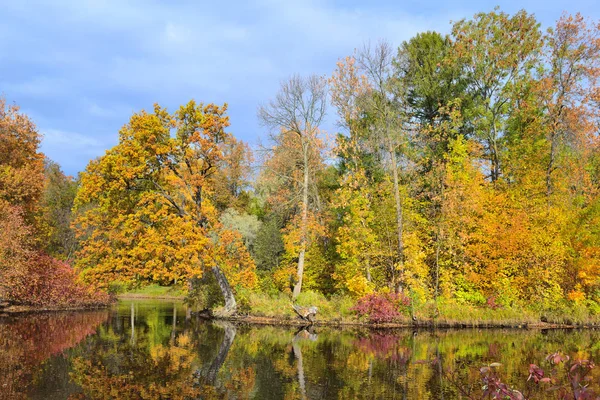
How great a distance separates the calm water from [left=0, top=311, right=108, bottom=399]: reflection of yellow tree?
1.9 inches

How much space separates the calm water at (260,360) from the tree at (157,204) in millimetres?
3204

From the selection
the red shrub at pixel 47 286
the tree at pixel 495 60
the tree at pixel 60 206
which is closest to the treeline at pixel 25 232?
the red shrub at pixel 47 286

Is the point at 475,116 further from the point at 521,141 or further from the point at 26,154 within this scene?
the point at 26,154

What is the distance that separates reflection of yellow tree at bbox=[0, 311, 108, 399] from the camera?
13.3 meters

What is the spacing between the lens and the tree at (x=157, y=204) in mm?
23344

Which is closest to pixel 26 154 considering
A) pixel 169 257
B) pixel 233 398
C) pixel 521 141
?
pixel 169 257

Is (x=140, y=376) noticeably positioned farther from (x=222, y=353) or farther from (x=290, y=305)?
(x=290, y=305)

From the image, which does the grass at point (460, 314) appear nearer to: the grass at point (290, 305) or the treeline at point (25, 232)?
the grass at point (290, 305)

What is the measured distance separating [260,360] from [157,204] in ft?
46.0

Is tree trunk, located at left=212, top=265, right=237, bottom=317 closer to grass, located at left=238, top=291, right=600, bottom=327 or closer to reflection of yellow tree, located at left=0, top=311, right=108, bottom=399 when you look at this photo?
grass, located at left=238, top=291, right=600, bottom=327

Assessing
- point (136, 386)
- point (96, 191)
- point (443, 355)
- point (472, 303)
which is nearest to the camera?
point (136, 386)

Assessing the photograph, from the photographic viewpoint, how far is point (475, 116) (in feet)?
112

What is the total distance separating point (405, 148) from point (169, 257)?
16771mm

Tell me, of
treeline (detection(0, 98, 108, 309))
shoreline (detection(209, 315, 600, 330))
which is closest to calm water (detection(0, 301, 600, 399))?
shoreline (detection(209, 315, 600, 330))
